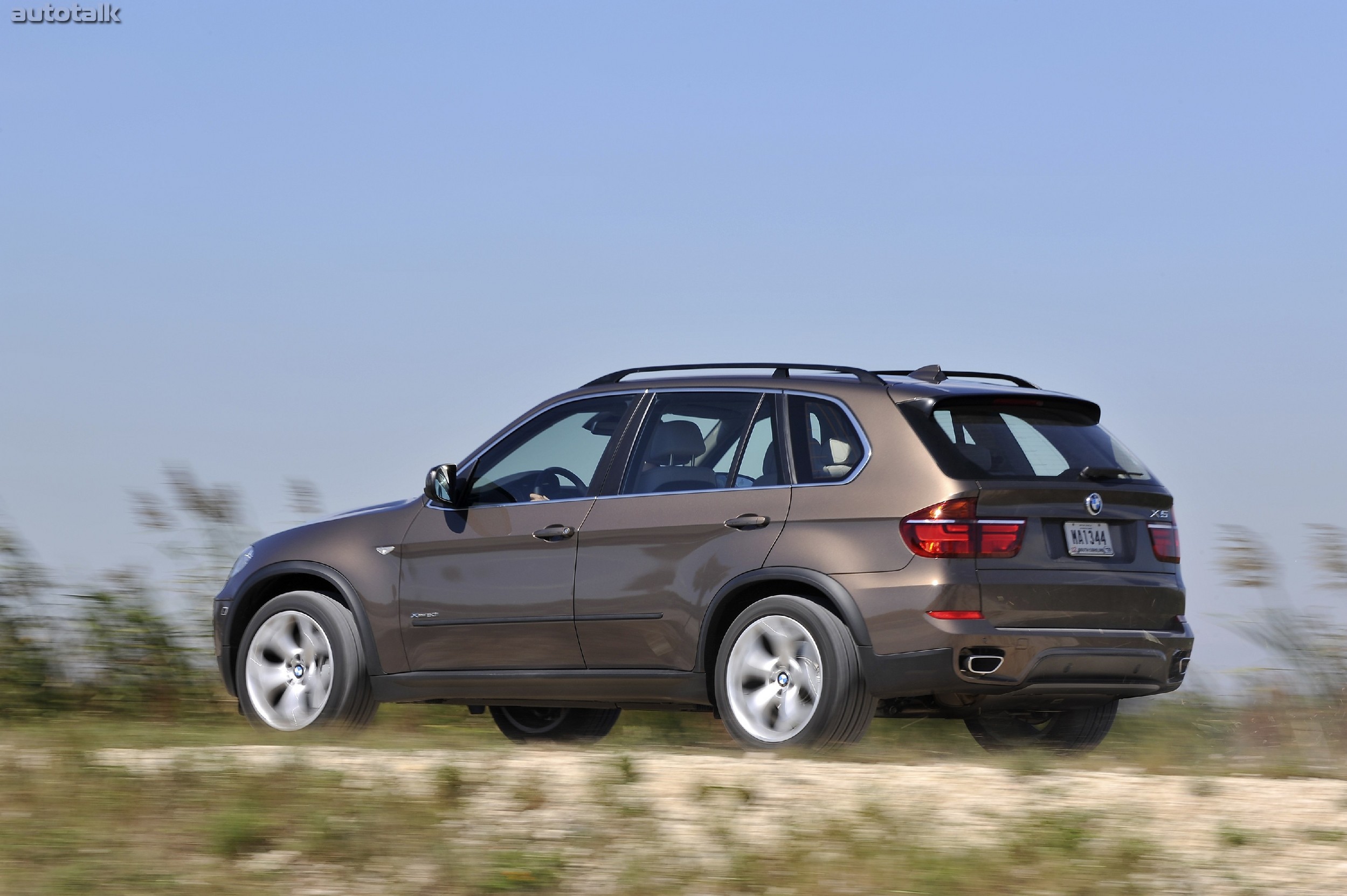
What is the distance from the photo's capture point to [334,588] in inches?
350

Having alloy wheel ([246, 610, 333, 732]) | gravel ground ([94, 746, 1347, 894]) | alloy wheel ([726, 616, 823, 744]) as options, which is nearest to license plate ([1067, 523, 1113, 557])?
gravel ground ([94, 746, 1347, 894])

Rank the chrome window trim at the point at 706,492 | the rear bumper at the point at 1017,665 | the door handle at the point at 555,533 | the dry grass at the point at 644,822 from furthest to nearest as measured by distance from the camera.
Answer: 1. the door handle at the point at 555,533
2. the chrome window trim at the point at 706,492
3. the rear bumper at the point at 1017,665
4. the dry grass at the point at 644,822

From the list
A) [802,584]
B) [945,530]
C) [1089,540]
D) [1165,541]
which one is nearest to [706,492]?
[802,584]

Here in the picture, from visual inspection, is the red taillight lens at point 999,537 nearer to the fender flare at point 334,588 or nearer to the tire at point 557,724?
the fender flare at point 334,588

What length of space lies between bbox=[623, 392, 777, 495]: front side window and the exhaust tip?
1118 millimetres

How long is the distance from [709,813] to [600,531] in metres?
2.46

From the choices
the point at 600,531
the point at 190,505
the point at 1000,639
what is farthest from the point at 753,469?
the point at 190,505

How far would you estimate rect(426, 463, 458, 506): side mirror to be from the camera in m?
8.41

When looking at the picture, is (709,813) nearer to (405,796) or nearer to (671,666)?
(405,796)

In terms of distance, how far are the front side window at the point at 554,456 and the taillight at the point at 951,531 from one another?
1665 millimetres

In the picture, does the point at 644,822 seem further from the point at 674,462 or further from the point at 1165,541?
the point at 1165,541

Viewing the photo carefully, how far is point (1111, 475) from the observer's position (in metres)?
7.51

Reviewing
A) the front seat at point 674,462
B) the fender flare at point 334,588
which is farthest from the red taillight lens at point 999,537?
the fender flare at point 334,588

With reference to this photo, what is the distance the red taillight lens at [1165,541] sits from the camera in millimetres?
7621
